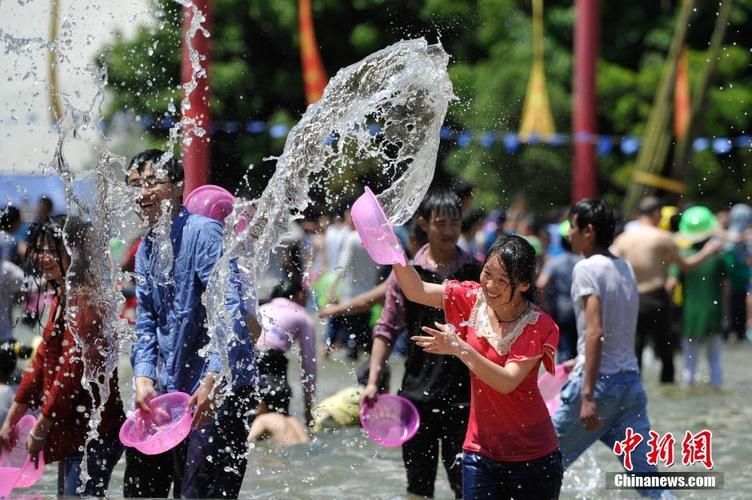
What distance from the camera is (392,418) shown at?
21.0ft

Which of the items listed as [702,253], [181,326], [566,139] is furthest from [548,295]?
[566,139]

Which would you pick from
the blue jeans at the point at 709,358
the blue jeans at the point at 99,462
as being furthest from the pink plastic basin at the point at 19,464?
the blue jeans at the point at 709,358

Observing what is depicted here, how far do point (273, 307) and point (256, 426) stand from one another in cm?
83

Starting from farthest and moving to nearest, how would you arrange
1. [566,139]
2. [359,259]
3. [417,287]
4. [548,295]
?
[566,139], [359,259], [548,295], [417,287]

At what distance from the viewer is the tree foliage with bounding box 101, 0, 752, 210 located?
70.5 feet

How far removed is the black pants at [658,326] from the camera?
1164 cm

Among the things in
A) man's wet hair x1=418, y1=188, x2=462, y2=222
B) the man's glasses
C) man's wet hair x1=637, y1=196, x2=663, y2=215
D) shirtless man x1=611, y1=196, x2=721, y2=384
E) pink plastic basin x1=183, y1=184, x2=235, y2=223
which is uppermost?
man's wet hair x1=637, y1=196, x2=663, y2=215

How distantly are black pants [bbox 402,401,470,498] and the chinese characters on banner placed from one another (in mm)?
790

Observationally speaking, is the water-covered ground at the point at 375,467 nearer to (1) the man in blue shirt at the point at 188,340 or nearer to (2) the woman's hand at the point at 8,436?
(2) the woman's hand at the point at 8,436

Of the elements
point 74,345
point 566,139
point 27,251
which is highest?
point 566,139

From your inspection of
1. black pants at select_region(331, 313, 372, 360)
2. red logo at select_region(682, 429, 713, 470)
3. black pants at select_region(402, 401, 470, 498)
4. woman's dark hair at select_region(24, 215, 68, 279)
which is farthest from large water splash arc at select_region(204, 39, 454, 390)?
black pants at select_region(331, 313, 372, 360)

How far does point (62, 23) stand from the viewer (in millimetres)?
6934

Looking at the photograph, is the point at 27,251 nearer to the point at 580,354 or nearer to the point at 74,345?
the point at 74,345

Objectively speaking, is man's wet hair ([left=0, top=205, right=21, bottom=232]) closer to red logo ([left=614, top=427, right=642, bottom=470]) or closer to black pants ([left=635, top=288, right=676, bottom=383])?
red logo ([left=614, top=427, right=642, bottom=470])
